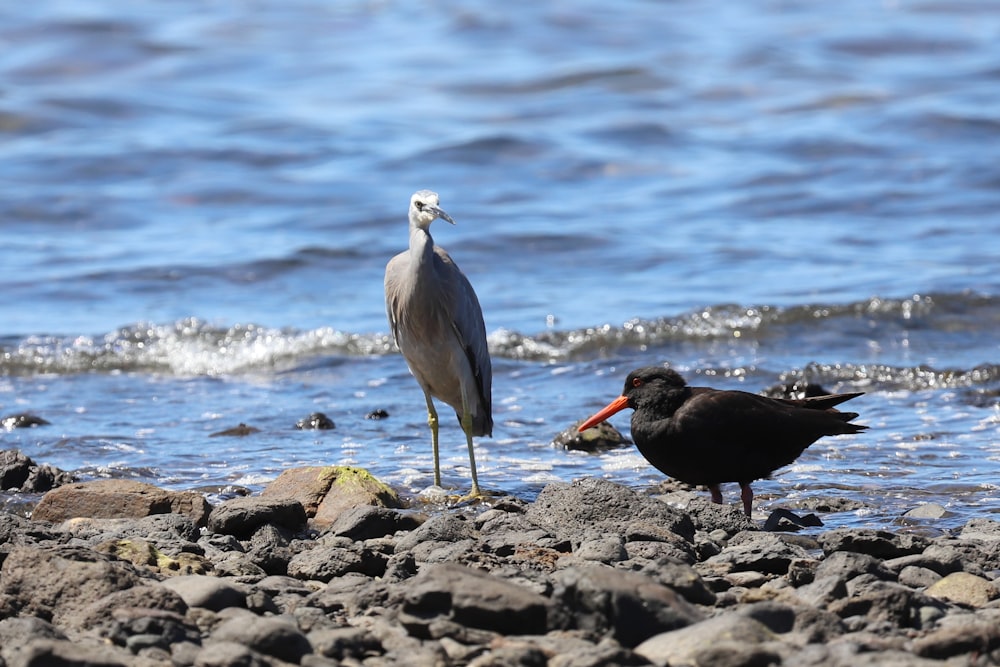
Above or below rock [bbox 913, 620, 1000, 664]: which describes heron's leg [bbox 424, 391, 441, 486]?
above

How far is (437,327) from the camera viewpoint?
904 centimetres

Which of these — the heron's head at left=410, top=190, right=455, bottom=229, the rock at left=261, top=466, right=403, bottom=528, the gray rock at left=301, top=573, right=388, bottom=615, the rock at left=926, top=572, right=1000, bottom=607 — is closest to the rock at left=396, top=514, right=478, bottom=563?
the gray rock at left=301, top=573, right=388, bottom=615

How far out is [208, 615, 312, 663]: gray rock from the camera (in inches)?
185

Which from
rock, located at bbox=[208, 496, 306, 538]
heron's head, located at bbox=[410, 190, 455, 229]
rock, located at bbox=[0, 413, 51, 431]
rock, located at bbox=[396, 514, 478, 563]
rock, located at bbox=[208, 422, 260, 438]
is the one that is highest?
heron's head, located at bbox=[410, 190, 455, 229]

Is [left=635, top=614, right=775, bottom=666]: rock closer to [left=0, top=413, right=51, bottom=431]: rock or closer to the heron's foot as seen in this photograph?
the heron's foot

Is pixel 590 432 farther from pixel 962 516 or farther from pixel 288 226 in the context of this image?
pixel 288 226

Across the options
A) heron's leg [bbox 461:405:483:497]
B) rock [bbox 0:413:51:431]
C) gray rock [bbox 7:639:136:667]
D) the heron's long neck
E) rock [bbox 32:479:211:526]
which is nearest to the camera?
gray rock [bbox 7:639:136:667]

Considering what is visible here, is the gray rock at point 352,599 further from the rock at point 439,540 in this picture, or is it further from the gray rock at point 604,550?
the gray rock at point 604,550

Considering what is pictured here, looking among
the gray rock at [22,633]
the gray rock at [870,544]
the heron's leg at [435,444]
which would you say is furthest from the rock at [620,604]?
the heron's leg at [435,444]

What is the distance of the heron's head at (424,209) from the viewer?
861 cm

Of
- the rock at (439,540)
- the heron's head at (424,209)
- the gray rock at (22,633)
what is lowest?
the gray rock at (22,633)

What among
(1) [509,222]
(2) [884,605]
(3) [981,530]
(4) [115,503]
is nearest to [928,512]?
(3) [981,530]

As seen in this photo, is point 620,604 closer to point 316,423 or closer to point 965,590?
point 965,590

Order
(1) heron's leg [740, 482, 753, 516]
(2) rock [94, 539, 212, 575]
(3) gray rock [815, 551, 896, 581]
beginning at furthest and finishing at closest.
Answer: (1) heron's leg [740, 482, 753, 516]
(2) rock [94, 539, 212, 575]
(3) gray rock [815, 551, 896, 581]
